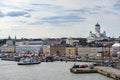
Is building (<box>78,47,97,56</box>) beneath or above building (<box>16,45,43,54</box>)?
beneath

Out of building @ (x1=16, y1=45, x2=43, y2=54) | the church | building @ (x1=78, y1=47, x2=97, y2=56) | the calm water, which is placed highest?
the church

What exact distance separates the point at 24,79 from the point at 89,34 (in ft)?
201

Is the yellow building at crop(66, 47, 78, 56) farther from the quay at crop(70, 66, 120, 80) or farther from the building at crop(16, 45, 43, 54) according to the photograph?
the quay at crop(70, 66, 120, 80)

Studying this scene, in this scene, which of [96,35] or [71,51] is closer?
[71,51]

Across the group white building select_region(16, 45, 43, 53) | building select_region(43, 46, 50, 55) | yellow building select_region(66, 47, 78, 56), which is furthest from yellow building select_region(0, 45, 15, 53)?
yellow building select_region(66, 47, 78, 56)

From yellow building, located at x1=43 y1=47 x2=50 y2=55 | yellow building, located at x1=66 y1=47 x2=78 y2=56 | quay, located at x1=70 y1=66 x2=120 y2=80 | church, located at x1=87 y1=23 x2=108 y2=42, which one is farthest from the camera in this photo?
church, located at x1=87 y1=23 x2=108 y2=42

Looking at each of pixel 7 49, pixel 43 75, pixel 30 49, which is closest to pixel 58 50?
pixel 30 49

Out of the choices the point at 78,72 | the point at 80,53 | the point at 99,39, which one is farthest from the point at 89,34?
the point at 78,72

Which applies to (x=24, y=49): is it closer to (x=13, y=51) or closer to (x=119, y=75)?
(x=13, y=51)

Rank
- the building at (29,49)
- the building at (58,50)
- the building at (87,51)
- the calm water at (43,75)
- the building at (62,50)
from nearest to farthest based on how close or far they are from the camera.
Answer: the calm water at (43,75) → the building at (87,51) → the building at (62,50) → the building at (58,50) → the building at (29,49)

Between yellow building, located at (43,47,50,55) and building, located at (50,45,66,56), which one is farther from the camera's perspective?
yellow building, located at (43,47,50,55)

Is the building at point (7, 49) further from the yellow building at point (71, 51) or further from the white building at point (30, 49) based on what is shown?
the yellow building at point (71, 51)

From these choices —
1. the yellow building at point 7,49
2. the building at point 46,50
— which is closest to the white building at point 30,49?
the yellow building at point 7,49

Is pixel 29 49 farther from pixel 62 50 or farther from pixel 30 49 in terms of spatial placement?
pixel 62 50
